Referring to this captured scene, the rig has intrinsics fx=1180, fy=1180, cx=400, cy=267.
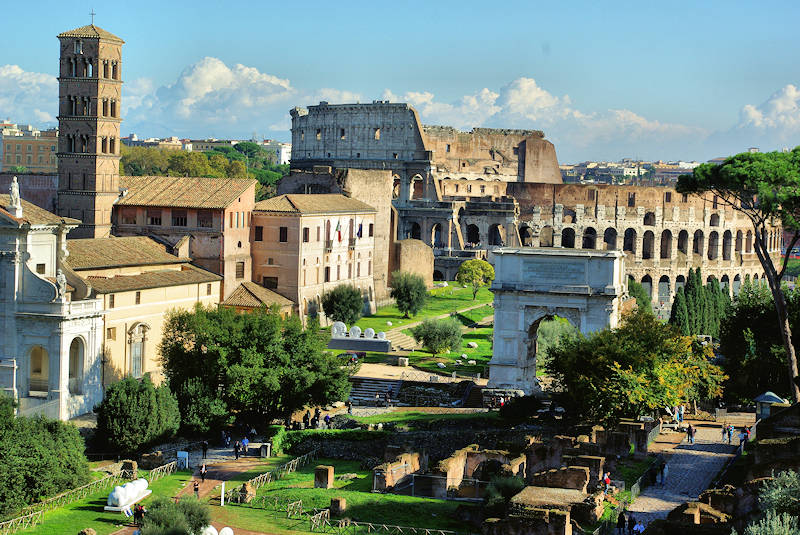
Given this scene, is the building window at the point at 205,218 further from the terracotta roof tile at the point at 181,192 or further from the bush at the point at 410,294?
the bush at the point at 410,294

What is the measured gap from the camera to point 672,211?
109m

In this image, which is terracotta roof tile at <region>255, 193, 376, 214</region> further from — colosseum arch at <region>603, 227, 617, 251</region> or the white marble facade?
colosseum arch at <region>603, 227, 617, 251</region>

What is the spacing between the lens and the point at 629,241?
361 ft

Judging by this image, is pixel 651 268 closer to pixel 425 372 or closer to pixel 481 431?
pixel 425 372

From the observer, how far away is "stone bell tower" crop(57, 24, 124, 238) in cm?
5472

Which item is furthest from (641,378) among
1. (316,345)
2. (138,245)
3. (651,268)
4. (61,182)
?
(651,268)

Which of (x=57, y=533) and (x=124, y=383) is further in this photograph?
(x=124, y=383)

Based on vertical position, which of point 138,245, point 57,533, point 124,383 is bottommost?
point 57,533

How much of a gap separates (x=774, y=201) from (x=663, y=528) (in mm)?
20598

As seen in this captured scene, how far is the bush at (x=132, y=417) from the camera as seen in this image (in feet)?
129

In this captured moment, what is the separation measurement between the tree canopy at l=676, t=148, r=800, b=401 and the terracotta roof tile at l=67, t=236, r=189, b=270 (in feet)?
77.0

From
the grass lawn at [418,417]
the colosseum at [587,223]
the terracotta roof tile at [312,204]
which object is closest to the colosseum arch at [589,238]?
the colosseum at [587,223]

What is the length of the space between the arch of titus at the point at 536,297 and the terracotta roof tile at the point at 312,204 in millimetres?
14673

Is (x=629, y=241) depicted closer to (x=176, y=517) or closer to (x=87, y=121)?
(x=87, y=121)
